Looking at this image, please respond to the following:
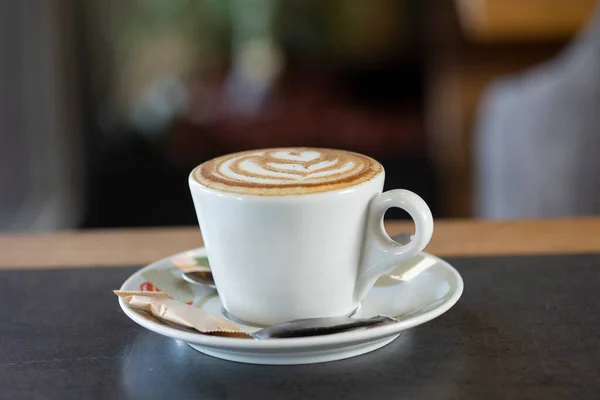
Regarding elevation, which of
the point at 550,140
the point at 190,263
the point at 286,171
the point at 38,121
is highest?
the point at 286,171

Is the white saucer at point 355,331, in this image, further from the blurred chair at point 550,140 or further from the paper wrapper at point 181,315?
the blurred chair at point 550,140

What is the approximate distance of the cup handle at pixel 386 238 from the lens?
0.47 metres

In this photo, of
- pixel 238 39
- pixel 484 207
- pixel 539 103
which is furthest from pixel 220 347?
pixel 238 39

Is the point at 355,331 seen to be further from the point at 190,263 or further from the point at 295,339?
the point at 190,263

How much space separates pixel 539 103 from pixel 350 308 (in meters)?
0.91

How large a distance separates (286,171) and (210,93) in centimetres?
185

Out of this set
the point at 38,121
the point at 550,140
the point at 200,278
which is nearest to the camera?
the point at 200,278

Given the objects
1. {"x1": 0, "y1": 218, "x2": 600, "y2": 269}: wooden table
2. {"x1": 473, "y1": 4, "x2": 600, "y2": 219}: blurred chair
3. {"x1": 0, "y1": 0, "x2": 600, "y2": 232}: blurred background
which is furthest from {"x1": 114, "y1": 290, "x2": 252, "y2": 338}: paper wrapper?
{"x1": 0, "y1": 0, "x2": 600, "y2": 232}: blurred background

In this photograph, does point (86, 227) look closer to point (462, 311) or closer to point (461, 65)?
point (461, 65)

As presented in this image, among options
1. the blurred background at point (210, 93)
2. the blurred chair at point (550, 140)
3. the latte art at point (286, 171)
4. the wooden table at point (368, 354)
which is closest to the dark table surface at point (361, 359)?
the wooden table at point (368, 354)

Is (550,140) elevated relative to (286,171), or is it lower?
lower

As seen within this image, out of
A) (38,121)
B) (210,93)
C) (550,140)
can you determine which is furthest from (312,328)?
(38,121)

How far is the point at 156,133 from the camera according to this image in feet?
7.55

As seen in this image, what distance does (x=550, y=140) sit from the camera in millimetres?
1262
